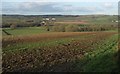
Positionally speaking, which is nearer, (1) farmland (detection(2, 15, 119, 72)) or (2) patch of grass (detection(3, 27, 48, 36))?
(1) farmland (detection(2, 15, 119, 72))

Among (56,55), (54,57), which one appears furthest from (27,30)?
(54,57)

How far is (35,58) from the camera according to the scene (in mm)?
11375

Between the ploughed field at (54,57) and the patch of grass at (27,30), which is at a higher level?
the patch of grass at (27,30)

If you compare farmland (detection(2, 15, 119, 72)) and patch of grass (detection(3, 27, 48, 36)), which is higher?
patch of grass (detection(3, 27, 48, 36))

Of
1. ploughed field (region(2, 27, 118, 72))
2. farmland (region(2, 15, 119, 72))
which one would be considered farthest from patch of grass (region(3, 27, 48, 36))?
ploughed field (region(2, 27, 118, 72))

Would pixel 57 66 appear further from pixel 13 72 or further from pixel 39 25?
pixel 39 25

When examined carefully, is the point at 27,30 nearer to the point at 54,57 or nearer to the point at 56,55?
the point at 56,55

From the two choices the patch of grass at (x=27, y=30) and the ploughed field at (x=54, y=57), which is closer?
the ploughed field at (x=54, y=57)

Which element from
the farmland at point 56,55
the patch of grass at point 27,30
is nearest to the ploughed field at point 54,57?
the farmland at point 56,55

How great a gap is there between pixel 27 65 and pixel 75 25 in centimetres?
1194

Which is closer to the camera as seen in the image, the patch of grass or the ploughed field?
the ploughed field

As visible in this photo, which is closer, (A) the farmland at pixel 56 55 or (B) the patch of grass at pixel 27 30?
(A) the farmland at pixel 56 55

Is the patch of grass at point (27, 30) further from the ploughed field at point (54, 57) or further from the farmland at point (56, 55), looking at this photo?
the ploughed field at point (54, 57)

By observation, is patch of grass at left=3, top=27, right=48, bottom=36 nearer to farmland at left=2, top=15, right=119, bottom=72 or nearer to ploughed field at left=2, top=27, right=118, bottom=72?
farmland at left=2, top=15, right=119, bottom=72
